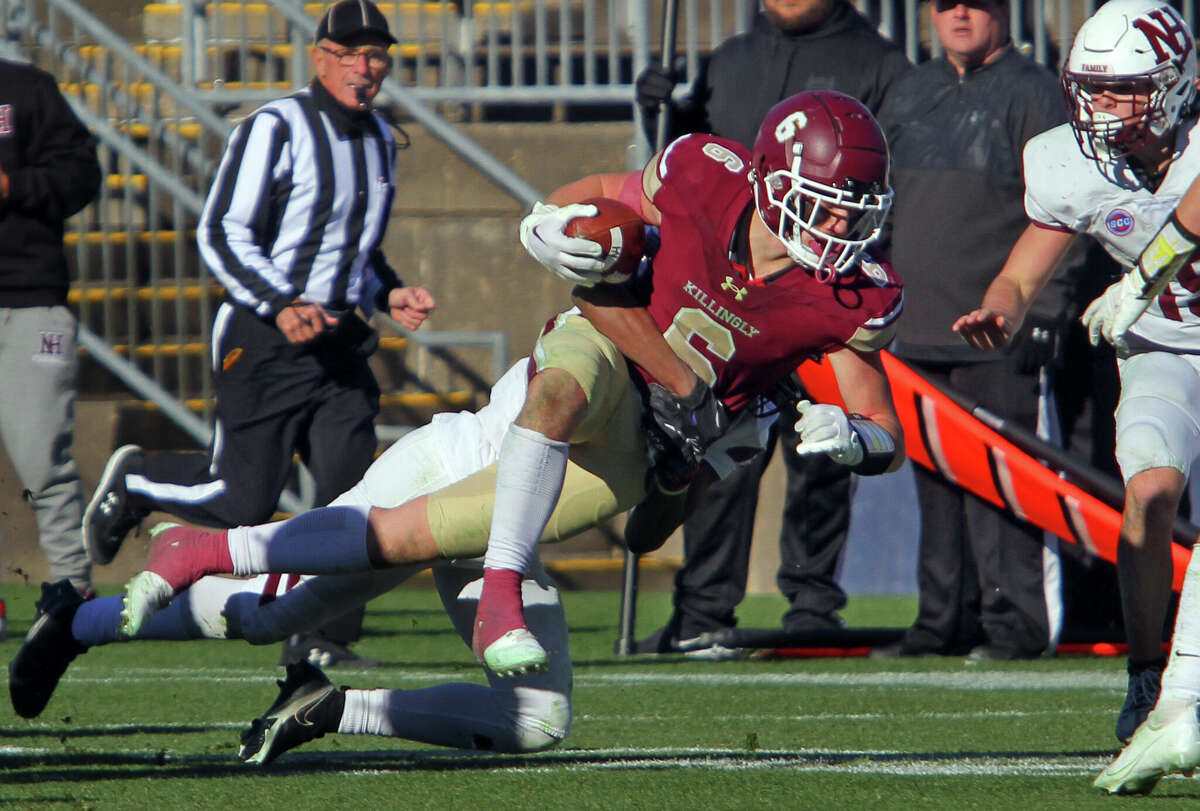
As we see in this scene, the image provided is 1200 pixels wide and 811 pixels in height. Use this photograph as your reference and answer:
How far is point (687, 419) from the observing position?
12.3 feet

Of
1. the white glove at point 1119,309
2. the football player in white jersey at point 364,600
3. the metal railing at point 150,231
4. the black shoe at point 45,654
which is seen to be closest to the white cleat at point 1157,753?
the white glove at point 1119,309

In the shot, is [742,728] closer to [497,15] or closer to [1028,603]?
[1028,603]

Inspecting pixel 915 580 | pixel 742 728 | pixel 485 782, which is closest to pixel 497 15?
pixel 915 580

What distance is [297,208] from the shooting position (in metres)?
5.91

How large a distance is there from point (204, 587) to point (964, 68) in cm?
345

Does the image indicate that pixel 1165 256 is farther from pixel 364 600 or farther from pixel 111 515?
pixel 111 515

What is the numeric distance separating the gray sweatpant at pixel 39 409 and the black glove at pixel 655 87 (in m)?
2.06

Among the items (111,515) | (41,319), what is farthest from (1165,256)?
(41,319)

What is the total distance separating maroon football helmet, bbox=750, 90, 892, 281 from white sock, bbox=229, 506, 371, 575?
1.03 meters

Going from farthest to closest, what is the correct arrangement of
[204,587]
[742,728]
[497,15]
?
[497,15], [742,728], [204,587]

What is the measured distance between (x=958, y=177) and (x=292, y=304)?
2.23m

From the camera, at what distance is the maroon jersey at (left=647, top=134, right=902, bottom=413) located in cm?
390

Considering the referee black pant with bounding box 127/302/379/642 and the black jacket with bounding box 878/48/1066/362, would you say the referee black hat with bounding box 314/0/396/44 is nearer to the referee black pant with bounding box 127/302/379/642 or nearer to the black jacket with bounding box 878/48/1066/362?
the referee black pant with bounding box 127/302/379/642

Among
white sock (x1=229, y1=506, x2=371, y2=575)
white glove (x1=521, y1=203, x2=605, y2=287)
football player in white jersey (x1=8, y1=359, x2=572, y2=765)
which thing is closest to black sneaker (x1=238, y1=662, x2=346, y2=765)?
football player in white jersey (x1=8, y1=359, x2=572, y2=765)
